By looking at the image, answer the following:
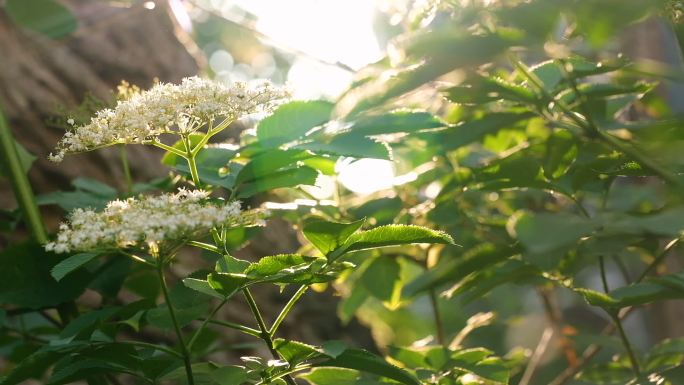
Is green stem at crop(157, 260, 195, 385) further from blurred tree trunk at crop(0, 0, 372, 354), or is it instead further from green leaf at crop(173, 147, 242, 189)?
blurred tree trunk at crop(0, 0, 372, 354)

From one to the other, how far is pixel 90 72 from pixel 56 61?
2.9 inches

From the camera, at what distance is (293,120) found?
2.80 feet

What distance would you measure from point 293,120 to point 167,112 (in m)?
0.16

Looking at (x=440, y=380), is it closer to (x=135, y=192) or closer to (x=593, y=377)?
(x=593, y=377)

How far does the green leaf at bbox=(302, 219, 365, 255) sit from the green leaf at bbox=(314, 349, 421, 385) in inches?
4.0

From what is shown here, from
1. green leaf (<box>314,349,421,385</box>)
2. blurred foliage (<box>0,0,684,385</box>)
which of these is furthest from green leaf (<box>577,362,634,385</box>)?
green leaf (<box>314,349,421,385</box>)

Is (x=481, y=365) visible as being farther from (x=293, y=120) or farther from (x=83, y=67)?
(x=83, y=67)

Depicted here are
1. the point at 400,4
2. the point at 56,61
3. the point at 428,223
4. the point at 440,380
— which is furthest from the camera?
the point at 56,61

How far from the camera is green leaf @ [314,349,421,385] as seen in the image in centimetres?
71

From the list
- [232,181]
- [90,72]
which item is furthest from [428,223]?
[90,72]

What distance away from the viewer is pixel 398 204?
1041mm

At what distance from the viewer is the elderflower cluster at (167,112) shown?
2.42 feet

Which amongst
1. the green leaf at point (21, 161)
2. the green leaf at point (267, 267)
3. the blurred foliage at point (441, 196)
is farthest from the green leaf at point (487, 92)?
the green leaf at point (21, 161)

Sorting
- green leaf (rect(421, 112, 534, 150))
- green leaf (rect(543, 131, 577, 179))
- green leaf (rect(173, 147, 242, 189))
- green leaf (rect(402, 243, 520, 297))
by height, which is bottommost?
green leaf (rect(402, 243, 520, 297))
